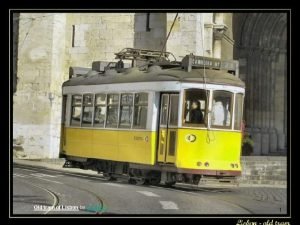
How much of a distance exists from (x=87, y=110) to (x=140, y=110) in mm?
1593

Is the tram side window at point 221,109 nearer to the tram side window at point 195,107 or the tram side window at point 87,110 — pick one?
the tram side window at point 195,107

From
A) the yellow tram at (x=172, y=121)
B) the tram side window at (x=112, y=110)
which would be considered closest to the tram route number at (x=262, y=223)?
the yellow tram at (x=172, y=121)

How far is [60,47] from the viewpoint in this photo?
18859 millimetres

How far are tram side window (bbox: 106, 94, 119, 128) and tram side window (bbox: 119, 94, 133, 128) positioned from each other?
0.14m

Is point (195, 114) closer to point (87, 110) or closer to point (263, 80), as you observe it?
point (87, 110)

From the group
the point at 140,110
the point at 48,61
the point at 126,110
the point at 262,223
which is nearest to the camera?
the point at 262,223

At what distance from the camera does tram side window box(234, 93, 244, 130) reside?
11.9 m

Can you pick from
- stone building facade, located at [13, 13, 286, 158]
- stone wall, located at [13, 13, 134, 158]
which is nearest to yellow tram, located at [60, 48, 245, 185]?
stone wall, located at [13, 13, 134, 158]

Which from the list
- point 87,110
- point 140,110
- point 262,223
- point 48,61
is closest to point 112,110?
point 140,110

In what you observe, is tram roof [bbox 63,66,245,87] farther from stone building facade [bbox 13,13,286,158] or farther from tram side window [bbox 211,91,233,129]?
stone building facade [bbox 13,13,286,158]

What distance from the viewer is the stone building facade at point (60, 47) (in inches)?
663

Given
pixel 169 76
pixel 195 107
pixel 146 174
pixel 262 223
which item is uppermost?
pixel 169 76

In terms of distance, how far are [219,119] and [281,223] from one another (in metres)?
2.35
